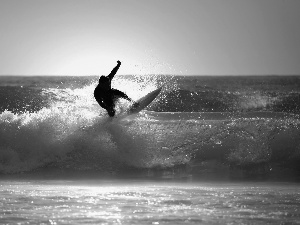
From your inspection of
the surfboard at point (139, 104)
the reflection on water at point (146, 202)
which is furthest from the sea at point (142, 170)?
the surfboard at point (139, 104)

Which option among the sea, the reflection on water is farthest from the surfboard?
the reflection on water

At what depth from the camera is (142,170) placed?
13227 mm

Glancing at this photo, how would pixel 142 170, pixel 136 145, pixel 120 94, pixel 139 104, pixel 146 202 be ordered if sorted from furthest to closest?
pixel 139 104 → pixel 120 94 → pixel 136 145 → pixel 142 170 → pixel 146 202

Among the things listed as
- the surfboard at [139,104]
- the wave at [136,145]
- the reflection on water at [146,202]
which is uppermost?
the surfboard at [139,104]

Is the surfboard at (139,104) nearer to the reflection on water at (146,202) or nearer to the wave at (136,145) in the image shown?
the wave at (136,145)

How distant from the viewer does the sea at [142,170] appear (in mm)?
8664

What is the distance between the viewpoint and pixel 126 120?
51.5 feet

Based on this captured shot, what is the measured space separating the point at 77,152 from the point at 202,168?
8.68 feet

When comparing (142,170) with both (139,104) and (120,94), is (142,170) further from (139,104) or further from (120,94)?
(139,104)

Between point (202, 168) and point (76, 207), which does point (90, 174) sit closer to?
point (202, 168)

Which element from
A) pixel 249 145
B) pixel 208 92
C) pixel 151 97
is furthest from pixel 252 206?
pixel 208 92

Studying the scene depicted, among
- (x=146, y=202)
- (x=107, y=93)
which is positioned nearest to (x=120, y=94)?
(x=107, y=93)

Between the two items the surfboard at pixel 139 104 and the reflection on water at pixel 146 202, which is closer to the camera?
the reflection on water at pixel 146 202

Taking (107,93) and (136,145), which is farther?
(107,93)
